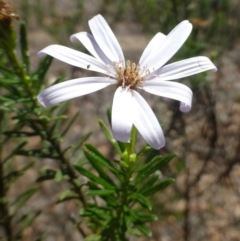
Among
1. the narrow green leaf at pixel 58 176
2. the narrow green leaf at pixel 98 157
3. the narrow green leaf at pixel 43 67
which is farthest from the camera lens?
the narrow green leaf at pixel 58 176

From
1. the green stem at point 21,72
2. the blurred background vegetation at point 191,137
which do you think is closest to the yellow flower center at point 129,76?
the green stem at point 21,72

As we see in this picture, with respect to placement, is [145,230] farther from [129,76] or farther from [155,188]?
[129,76]

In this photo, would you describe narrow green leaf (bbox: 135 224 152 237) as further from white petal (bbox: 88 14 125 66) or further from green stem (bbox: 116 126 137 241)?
white petal (bbox: 88 14 125 66)

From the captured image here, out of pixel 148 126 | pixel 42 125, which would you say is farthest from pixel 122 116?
pixel 42 125

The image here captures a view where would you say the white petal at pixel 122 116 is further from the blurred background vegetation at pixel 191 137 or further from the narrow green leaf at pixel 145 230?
the blurred background vegetation at pixel 191 137

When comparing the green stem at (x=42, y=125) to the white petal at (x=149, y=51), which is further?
the green stem at (x=42, y=125)

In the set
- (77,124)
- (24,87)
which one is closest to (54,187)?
(77,124)

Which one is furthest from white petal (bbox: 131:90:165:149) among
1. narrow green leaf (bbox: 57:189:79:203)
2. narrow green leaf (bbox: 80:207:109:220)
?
narrow green leaf (bbox: 57:189:79:203)
